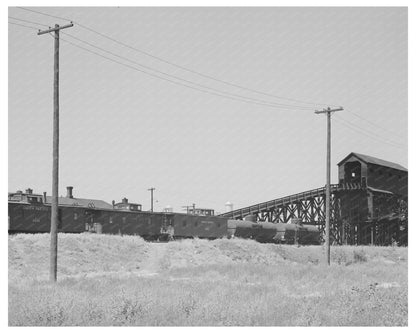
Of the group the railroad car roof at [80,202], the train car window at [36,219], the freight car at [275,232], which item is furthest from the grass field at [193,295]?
the freight car at [275,232]

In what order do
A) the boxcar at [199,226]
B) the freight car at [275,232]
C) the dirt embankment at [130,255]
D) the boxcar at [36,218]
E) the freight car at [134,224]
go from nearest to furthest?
the dirt embankment at [130,255]
the boxcar at [36,218]
the freight car at [134,224]
the boxcar at [199,226]
the freight car at [275,232]

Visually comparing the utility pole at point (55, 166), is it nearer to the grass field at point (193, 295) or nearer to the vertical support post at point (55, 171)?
the vertical support post at point (55, 171)

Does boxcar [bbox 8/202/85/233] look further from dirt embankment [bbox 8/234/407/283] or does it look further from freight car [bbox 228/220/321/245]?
freight car [bbox 228/220/321/245]

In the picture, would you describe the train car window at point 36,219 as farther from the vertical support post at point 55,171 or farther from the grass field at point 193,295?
the vertical support post at point 55,171

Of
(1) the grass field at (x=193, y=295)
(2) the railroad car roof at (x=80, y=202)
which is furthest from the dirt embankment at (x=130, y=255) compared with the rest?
(2) the railroad car roof at (x=80, y=202)

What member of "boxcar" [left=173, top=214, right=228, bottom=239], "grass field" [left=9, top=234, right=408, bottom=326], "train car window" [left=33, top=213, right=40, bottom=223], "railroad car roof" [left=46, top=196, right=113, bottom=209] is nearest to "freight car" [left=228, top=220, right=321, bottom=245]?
"boxcar" [left=173, top=214, right=228, bottom=239]

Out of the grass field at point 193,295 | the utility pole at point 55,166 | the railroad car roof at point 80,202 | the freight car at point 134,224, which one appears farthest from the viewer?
the railroad car roof at point 80,202

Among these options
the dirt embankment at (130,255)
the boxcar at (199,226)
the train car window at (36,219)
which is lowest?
the dirt embankment at (130,255)

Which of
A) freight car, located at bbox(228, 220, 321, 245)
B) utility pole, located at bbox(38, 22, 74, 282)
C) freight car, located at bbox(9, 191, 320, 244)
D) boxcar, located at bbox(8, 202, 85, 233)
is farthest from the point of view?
freight car, located at bbox(228, 220, 321, 245)

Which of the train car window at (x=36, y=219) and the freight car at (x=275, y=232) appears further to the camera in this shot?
the freight car at (x=275, y=232)

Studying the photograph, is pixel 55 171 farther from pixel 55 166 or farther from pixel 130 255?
pixel 130 255

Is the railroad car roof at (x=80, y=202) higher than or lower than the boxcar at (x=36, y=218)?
higher

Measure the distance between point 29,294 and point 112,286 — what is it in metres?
3.69

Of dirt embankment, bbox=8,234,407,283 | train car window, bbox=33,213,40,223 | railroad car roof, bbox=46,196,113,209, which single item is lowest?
dirt embankment, bbox=8,234,407,283
